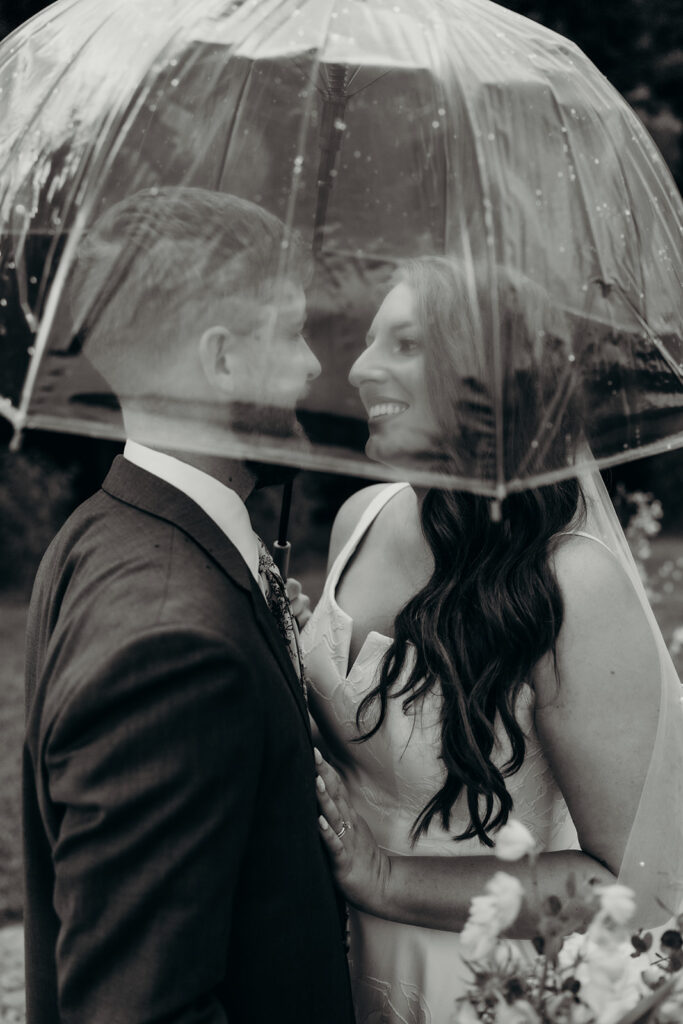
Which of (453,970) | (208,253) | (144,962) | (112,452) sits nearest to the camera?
(144,962)

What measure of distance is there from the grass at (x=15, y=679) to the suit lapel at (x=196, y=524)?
3.82 metres

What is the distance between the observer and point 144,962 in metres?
1.65

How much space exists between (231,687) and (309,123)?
3.39 ft

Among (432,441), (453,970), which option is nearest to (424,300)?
(432,441)

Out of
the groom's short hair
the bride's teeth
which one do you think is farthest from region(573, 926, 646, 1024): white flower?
the groom's short hair

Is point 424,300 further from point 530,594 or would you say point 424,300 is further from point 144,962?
point 144,962

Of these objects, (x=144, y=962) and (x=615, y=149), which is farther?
(x=615, y=149)

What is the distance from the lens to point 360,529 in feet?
9.25

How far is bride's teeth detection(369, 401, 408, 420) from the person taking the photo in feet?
6.88

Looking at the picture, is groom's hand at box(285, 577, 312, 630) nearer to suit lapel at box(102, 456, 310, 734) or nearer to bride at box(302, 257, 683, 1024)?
bride at box(302, 257, 683, 1024)

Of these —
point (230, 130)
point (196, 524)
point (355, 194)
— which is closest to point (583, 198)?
point (355, 194)

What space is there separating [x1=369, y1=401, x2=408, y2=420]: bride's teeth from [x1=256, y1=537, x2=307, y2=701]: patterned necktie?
32 centimetres

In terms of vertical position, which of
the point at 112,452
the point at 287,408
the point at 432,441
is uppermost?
the point at 287,408

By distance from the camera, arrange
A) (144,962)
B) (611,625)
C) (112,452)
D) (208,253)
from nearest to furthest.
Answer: (144,962) < (208,253) < (611,625) < (112,452)
